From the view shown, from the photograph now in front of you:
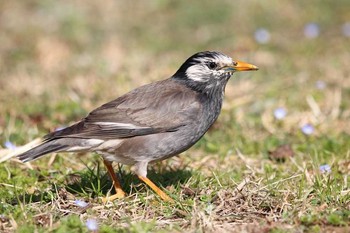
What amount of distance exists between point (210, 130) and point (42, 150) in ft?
9.37

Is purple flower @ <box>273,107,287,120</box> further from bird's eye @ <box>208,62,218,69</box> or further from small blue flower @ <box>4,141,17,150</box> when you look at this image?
small blue flower @ <box>4,141,17,150</box>

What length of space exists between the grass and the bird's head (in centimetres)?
89

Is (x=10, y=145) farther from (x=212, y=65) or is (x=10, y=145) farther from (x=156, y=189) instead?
(x=212, y=65)

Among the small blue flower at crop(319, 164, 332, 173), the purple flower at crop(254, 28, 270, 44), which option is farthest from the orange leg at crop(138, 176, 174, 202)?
the purple flower at crop(254, 28, 270, 44)

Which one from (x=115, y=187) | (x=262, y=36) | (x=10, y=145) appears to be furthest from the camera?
(x=262, y=36)

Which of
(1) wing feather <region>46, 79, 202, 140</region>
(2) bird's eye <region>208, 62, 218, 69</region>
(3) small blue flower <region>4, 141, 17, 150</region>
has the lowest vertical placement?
(3) small blue flower <region>4, 141, 17, 150</region>

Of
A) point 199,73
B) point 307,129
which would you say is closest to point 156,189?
point 199,73

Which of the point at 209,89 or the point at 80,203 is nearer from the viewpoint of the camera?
the point at 80,203

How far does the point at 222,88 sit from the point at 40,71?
4891 millimetres

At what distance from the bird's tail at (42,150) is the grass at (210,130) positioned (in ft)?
1.17

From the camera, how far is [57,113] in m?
8.62

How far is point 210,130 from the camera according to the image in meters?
8.18

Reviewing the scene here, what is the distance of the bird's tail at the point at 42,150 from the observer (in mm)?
5730

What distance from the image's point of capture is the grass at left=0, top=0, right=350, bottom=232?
5402mm
